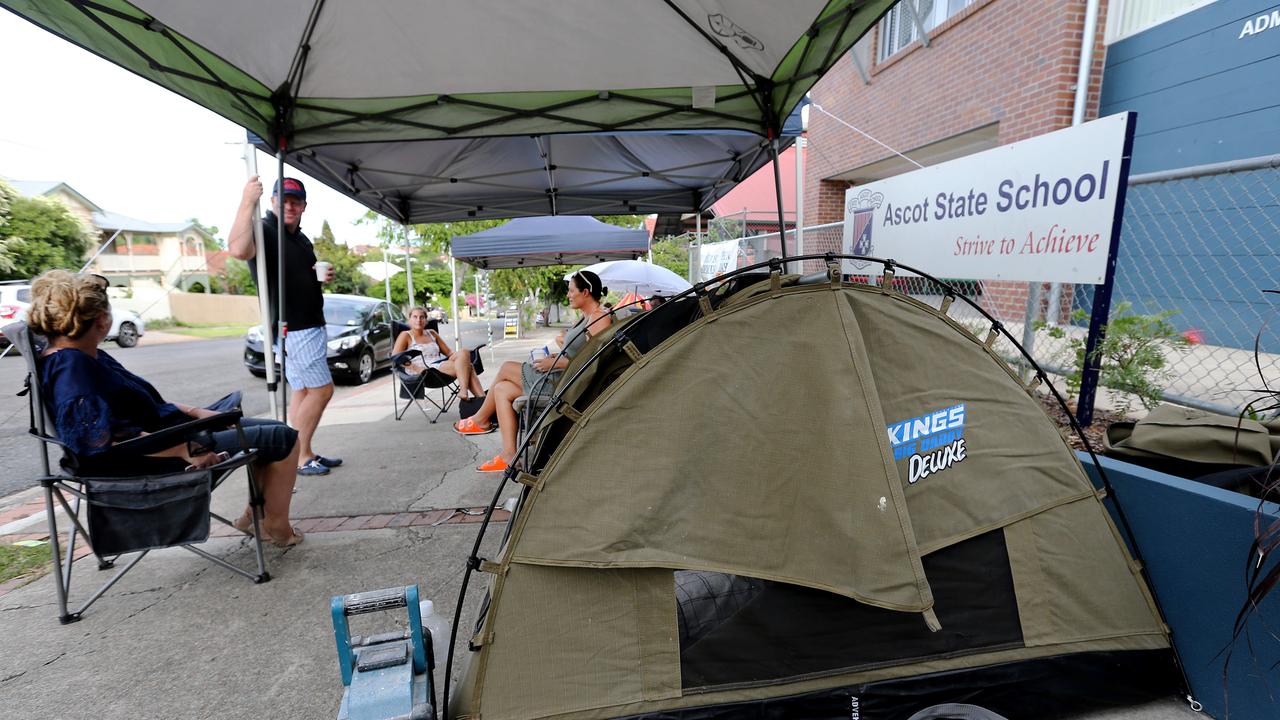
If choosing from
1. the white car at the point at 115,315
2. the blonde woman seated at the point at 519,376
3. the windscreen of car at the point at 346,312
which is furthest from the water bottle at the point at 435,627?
the white car at the point at 115,315

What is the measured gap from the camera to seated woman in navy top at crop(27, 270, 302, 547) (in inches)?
96.5

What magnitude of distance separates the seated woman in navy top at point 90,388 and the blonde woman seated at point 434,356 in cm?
331

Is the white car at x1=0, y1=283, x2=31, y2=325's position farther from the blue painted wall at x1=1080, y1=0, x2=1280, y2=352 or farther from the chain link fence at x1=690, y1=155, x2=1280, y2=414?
the blue painted wall at x1=1080, y1=0, x2=1280, y2=352

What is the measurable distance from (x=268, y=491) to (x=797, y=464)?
113 inches

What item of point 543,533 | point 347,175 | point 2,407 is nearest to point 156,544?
point 543,533

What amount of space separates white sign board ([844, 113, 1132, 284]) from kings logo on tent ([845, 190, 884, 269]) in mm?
97

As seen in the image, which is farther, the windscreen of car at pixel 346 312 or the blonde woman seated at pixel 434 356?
the windscreen of car at pixel 346 312

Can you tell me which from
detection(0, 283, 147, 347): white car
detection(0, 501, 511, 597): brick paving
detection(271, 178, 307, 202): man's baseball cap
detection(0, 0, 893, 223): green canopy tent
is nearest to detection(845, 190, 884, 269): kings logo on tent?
detection(0, 0, 893, 223): green canopy tent

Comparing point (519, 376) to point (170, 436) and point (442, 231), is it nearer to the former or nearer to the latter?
point (170, 436)

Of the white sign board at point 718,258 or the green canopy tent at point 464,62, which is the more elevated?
the green canopy tent at point 464,62

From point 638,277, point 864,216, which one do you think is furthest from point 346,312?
point 864,216

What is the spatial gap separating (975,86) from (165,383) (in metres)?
13.7

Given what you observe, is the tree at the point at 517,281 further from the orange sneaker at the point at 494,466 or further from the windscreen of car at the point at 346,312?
the orange sneaker at the point at 494,466

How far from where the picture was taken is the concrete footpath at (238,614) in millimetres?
2113
